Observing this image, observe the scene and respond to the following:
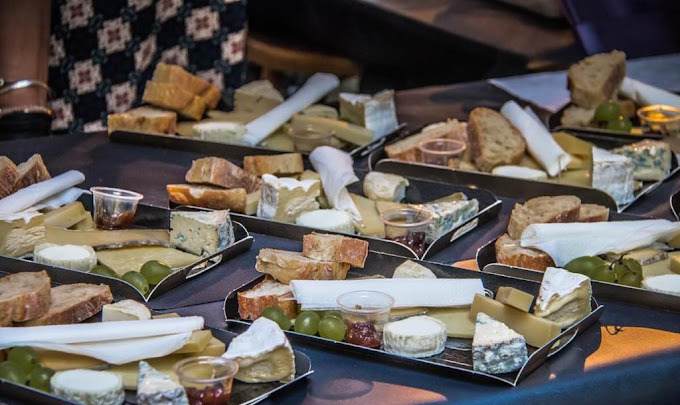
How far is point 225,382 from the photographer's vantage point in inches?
65.8

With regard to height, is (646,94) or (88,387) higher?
(646,94)

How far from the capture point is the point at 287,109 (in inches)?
130

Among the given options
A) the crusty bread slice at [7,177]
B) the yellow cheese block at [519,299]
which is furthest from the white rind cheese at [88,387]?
the crusty bread slice at [7,177]

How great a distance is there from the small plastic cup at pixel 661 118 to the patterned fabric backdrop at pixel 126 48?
1.35m

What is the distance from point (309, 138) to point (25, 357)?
1.48m

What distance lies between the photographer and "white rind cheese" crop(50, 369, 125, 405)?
162 centimetres

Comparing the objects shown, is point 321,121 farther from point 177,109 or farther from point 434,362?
point 434,362

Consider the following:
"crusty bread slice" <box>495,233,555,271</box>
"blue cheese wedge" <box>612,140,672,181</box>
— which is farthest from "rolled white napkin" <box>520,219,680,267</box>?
"blue cheese wedge" <box>612,140,672,181</box>

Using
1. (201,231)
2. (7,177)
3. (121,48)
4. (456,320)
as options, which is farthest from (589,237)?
(121,48)

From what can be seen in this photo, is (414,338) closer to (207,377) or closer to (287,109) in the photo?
(207,377)

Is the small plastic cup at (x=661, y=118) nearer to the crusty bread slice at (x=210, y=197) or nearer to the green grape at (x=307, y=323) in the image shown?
the crusty bread slice at (x=210, y=197)

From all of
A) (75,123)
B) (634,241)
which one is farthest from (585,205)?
(75,123)

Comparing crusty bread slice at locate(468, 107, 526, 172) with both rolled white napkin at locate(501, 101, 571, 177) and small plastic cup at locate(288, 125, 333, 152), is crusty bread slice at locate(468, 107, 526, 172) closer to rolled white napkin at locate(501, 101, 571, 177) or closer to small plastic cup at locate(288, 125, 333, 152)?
rolled white napkin at locate(501, 101, 571, 177)

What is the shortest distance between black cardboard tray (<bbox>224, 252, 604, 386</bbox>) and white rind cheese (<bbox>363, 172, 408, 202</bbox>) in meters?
0.55
